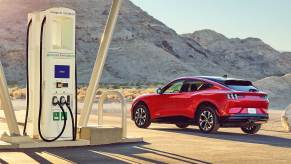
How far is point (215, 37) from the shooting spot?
191 m

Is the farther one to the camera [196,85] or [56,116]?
[196,85]

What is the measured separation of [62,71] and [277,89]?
44252mm

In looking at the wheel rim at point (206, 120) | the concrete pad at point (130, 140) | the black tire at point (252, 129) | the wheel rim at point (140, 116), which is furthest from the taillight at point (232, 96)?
the concrete pad at point (130, 140)

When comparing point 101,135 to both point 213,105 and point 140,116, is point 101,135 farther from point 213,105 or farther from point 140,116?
point 140,116

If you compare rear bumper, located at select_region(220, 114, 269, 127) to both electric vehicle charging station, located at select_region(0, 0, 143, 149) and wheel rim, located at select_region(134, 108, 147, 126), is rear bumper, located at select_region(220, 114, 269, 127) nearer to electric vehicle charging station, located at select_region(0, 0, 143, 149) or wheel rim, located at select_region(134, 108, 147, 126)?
wheel rim, located at select_region(134, 108, 147, 126)

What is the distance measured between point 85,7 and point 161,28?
1569cm

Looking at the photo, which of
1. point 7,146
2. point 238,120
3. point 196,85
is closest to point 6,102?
point 7,146

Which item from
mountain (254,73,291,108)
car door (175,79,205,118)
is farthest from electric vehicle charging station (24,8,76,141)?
mountain (254,73,291,108)

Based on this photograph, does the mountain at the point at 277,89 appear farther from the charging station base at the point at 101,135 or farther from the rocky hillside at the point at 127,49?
the rocky hillside at the point at 127,49

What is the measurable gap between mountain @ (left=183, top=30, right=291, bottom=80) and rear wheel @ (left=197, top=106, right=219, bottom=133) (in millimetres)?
127177

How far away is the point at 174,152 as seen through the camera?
13.7 metres

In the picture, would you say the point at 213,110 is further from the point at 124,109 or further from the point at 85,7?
the point at 85,7

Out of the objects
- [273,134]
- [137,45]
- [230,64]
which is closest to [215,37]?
[230,64]

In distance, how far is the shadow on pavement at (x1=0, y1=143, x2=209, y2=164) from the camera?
12164 millimetres
